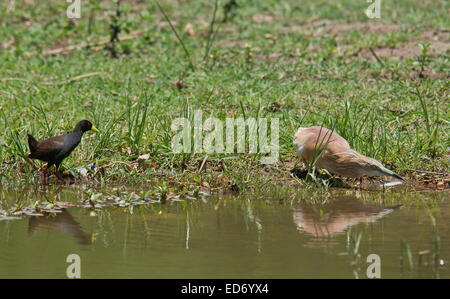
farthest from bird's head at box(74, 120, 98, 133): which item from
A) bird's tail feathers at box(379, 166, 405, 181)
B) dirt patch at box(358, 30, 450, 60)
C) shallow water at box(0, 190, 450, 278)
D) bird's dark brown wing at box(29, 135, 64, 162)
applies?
dirt patch at box(358, 30, 450, 60)

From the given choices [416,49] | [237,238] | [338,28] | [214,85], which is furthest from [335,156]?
[338,28]

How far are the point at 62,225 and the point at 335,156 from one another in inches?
91.7

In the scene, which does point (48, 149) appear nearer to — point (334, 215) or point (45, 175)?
point (45, 175)

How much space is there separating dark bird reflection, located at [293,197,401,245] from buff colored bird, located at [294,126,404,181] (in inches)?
10.9

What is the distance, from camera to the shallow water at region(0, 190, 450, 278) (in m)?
5.00

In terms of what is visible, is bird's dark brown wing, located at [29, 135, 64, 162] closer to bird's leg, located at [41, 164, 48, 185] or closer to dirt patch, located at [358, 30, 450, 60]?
bird's leg, located at [41, 164, 48, 185]

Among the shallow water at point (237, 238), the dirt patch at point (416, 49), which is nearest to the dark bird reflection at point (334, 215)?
the shallow water at point (237, 238)

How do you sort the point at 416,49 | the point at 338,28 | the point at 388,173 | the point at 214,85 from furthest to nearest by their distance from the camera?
1. the point at 338,28
2. the point at 416,49
3. the point at 214,85
4. the point at 388,173

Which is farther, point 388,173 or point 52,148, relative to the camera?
point 52,148

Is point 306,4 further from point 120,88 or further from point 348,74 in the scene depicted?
point 120,88

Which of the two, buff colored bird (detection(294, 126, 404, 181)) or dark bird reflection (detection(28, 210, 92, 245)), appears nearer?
dark bird reflection (detection(28, 210, 92, 245))

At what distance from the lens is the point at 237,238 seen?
5.70 metres

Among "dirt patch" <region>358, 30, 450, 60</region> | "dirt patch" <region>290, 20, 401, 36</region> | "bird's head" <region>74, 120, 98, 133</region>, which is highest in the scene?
"dirt patch" <region>290, 20, 401, 36</region>
